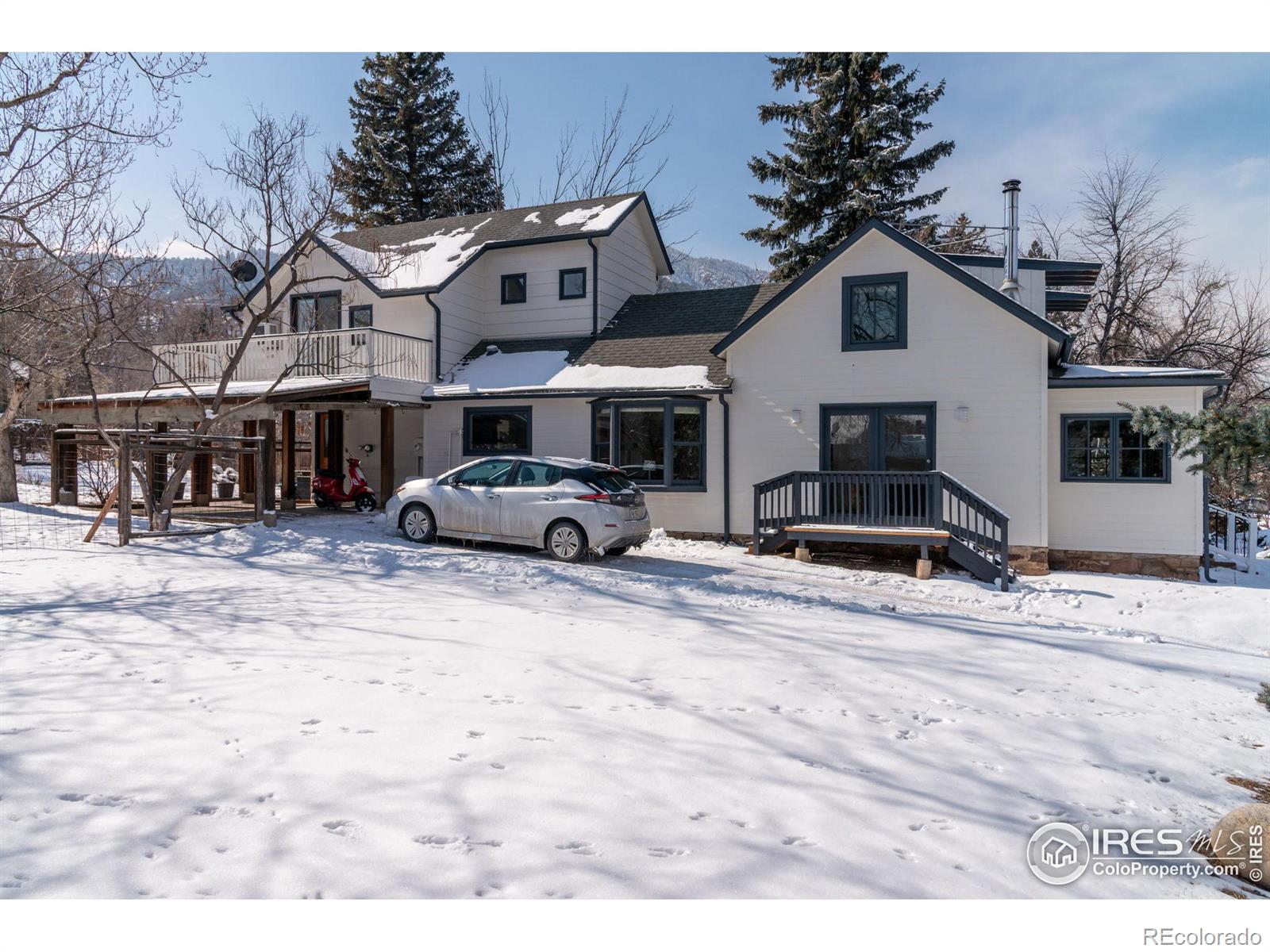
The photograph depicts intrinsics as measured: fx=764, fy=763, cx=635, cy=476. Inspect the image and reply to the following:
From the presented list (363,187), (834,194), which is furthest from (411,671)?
(363,187)

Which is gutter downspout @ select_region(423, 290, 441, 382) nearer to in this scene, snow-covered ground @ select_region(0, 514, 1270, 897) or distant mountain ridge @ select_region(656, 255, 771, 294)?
snow-covered ground @ select_region(0, 514, 1270, 897)

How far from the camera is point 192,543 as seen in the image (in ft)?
41.1

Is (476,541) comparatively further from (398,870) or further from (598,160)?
(598,160)

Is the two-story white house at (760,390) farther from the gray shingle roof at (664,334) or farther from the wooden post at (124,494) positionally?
the wooden post at (124,494)

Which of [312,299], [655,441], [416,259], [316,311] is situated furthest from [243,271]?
[655,441]

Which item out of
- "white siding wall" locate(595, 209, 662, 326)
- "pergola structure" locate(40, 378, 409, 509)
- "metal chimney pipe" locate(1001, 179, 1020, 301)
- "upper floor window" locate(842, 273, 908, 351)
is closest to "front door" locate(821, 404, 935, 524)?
"upper floor window" locate(842, 273, 908, 351)

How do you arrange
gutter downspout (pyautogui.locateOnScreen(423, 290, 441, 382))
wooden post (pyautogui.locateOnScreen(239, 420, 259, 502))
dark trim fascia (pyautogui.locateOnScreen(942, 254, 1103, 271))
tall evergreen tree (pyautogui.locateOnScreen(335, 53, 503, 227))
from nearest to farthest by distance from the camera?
dark trim fascia (pyautogui.locateOnScreen(942, 254, 1103, 271)), gutter downspout (pyautogui.locateOnScreen(423, 290, 441, 382)), wooden post (pyautogui.locateOnScreen(239, 420, 259, 502)), tall evergreen tree (pyautogui.locateOnScreen(335, 53, 503, 227))

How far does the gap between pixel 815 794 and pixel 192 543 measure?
11898mm

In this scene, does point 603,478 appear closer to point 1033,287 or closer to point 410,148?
point 1033,287

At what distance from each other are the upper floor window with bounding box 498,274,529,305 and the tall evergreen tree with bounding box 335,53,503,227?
1684cm

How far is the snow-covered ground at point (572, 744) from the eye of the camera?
129 inches

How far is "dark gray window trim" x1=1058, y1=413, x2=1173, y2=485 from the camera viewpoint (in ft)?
43.3

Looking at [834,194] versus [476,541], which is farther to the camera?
[834,194]

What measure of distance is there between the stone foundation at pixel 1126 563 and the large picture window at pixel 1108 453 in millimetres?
1307
